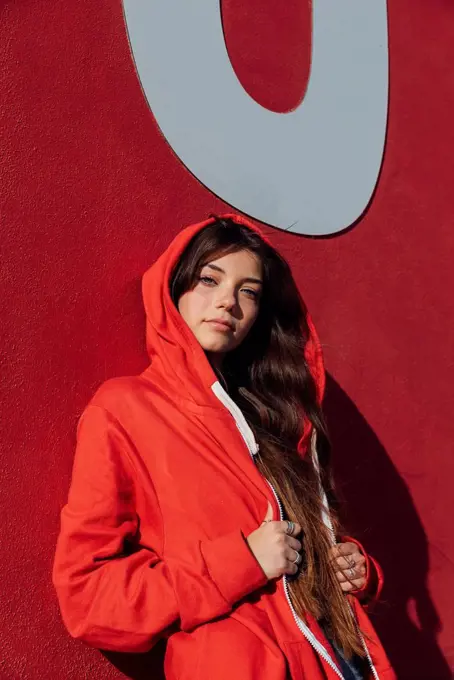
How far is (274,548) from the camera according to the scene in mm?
1390

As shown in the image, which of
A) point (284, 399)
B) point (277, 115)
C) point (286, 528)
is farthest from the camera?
point (277, 115)

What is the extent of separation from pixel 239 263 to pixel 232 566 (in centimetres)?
63

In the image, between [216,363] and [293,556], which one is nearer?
[293,556]

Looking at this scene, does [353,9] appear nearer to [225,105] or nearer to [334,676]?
[225,105]

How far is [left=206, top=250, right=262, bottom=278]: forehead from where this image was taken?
1616mm

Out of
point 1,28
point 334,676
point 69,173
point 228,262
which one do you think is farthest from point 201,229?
point 334,676

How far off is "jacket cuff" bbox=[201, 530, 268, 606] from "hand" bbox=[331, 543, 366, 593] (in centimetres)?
29

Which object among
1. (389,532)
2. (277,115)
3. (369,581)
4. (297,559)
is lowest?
(389,532)

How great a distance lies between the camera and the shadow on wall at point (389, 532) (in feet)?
7.02

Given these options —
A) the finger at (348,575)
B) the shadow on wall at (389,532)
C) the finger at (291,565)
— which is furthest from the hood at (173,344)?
the shadow on wall at (389,532)

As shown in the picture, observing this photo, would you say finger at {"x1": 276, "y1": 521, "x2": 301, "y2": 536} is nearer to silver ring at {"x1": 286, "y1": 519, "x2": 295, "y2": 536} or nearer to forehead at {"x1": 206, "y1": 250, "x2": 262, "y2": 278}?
silver ring at {"x1": 286, "y1": 519, "x2": 295, "y2": 536}

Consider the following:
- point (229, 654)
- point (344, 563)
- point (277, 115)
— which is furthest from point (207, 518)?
point (277, 115)

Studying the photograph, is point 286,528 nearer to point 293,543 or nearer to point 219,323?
point 293,543

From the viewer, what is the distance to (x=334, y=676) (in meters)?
1.40
